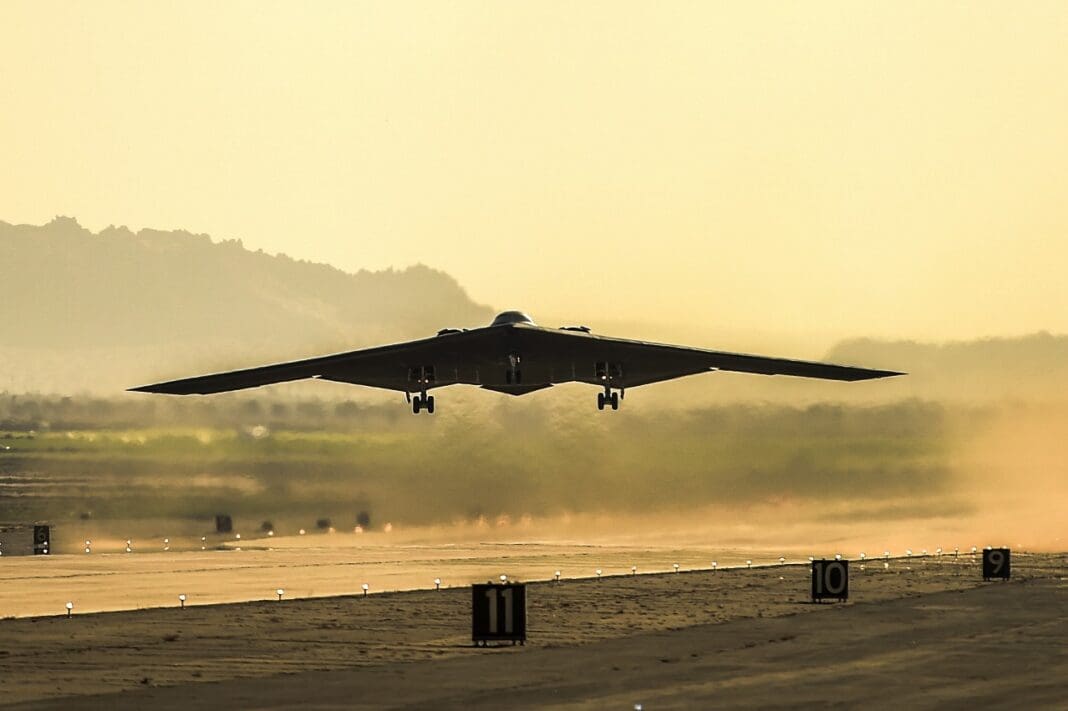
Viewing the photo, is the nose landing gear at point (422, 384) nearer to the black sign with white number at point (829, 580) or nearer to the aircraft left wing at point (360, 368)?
the aircraft left wing at point (360, 368)

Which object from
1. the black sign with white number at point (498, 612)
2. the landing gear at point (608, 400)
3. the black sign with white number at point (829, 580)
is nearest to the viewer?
the black sign with white number at point (498, 612)

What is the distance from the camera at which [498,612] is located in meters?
36.5

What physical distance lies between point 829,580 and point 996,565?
1455cm

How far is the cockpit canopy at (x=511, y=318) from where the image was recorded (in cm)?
6316

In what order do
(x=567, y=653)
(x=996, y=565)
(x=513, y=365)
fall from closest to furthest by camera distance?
(x=567, y=653) < (x=996, y=565) < (x=513, y=365)

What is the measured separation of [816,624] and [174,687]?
19.0 metres

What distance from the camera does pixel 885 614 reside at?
153ft

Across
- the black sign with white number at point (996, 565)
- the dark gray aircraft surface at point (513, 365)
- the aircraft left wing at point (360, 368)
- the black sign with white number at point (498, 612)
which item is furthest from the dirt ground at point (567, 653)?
the aircraft left wing at point (360, 368)

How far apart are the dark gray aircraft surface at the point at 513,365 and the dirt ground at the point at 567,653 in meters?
10.8

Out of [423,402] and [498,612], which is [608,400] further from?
[498,612]

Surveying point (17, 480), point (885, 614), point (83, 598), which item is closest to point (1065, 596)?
point (885, 614)

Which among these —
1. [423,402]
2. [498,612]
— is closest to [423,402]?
[423,402]

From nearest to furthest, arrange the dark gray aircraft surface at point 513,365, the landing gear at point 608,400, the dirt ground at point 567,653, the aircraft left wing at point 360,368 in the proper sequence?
the dirt ground at point 567,653 → the dark gray aircraft surface at point 513,365 → the aircraft left wing at point 360,368 → the landing gear at point 608,400

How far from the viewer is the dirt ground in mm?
28438
